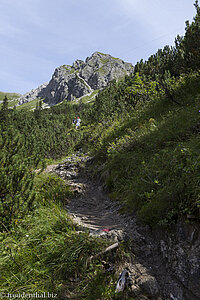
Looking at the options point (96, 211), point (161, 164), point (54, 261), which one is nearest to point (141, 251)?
point (54, 261)

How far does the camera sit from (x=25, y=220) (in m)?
3.36

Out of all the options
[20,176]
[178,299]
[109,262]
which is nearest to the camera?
[178,299]

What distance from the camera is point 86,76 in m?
173

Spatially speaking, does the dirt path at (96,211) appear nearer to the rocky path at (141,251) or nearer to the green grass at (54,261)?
the rocky path at (141,251)

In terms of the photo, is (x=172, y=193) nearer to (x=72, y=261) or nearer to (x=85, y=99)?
(x=72, y=261)

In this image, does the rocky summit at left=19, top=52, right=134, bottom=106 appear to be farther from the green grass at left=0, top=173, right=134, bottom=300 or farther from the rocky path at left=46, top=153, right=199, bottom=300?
the green grass at left=0, top=173, right=134, bottom=300

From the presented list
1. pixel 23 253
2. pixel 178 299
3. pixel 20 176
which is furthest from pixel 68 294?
pixel 20 176

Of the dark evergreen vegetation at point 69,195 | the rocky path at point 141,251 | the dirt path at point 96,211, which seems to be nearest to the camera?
the rocky path at point 141,251

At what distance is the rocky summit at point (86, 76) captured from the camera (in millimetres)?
159000

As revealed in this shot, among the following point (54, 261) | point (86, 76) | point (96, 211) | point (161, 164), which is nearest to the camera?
point (54, 261)

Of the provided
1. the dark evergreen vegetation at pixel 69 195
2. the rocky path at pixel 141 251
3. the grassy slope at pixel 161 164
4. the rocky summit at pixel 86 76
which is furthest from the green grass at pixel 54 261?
the rocky summit at pixel 86 76

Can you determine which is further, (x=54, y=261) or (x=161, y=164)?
(x=161, y=164)

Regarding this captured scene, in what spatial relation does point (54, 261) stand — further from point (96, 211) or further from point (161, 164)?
point (161, 164)

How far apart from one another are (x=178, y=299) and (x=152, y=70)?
15463mm
